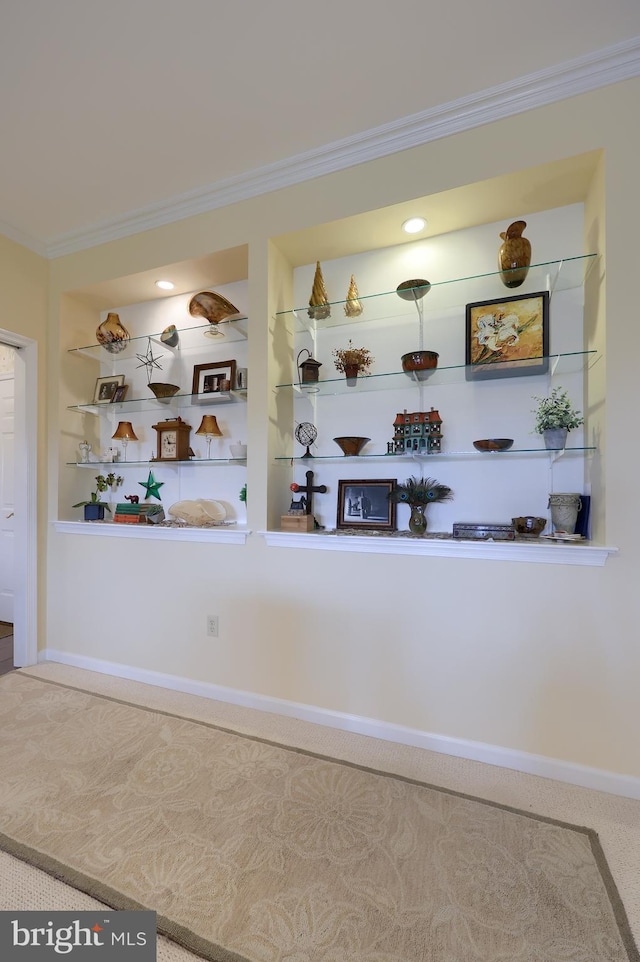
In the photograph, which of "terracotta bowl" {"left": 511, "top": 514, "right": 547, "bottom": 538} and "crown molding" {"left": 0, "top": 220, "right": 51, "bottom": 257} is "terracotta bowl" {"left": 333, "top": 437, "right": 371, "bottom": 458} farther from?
"crown molding" {"left": 0, "top": 220, "right": 51, "bottom": 257}

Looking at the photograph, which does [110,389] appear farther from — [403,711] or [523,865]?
[523,865]

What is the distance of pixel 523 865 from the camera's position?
1.30 m

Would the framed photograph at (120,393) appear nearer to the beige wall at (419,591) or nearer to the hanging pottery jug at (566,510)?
the beige wall at (419,591)

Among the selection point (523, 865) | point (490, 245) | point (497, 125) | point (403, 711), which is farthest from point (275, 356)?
point (523, 865)

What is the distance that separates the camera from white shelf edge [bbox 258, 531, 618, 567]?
1.63 m

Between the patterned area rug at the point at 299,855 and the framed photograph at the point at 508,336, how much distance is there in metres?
1.82

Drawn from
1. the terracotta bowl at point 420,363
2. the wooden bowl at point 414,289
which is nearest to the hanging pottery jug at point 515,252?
the wooden bowl at point 414,289

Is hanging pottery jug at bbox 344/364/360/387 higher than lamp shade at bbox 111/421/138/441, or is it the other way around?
hanging pottery jug at bbox 344/364/360/387

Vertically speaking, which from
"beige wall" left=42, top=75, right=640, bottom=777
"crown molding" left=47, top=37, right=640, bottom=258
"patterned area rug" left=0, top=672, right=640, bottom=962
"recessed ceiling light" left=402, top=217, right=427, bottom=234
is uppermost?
"crown molding" left=47, top=37, right=640, bottom=258

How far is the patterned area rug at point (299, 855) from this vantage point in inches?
43.1

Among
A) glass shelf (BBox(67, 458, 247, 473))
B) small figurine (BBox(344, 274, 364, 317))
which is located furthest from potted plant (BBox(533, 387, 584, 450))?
glass shelf (BBox(67, 458, 247, 473))

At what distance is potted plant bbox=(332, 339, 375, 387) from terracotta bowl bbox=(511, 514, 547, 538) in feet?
3.61

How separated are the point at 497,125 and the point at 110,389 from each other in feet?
8.94

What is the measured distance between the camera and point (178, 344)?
2.77 meters
